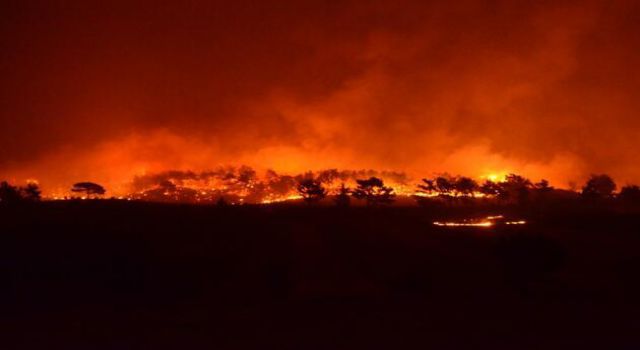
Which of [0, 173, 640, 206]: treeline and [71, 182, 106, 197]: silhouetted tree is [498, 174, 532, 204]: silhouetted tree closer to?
[0, 173, 640, 206]: treeline

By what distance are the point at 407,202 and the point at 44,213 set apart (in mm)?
50617

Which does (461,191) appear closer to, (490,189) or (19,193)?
(490,189)

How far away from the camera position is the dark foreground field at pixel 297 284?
1808cm

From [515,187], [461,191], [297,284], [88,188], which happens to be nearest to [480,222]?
[461,191]

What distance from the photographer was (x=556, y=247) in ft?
88.7

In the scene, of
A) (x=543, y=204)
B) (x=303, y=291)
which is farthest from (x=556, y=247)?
(x=543, y=204)

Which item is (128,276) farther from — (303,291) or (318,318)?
(318,318)

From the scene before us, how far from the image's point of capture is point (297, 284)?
86.2 feet

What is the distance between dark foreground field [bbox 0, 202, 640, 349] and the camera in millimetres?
18078

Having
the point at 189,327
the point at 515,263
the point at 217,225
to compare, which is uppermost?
the point at 217,225

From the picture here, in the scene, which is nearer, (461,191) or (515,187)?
(461,191)

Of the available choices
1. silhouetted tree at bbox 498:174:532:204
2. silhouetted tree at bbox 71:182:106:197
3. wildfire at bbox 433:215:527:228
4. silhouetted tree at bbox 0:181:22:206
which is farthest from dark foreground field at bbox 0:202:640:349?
silhouetted tree at bbox 498:174:532:204

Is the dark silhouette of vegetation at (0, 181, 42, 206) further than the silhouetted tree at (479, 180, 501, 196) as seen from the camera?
No

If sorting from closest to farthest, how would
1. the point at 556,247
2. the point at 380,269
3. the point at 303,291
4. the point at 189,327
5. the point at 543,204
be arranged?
1. the point at 189,327
2. the point at 303,291
3. the point at 556,247
4. the point at 380,269
5. the point at 543,204
